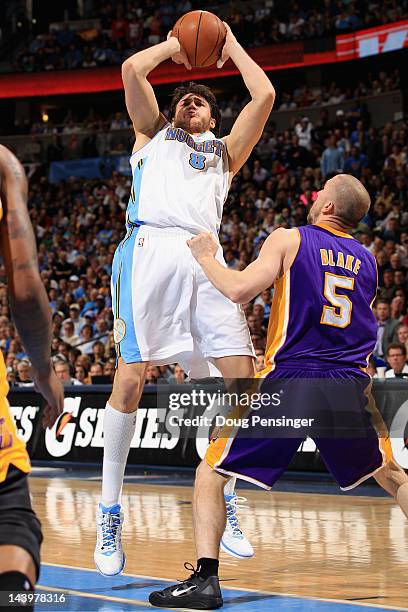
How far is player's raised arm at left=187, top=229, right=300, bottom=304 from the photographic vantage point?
411 cm

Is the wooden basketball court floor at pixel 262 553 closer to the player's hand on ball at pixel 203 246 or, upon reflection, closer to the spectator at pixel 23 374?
the player's hand on ball at pixel 203 246

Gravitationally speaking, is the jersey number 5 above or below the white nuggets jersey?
below

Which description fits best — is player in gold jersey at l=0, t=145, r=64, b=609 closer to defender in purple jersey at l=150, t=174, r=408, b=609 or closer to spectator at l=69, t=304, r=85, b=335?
defender in purple jersey at l=150, t=174, r=408, b=609

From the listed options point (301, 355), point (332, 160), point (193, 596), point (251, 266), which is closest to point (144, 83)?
point (251, 266)

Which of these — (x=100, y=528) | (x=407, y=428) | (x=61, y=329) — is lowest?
(x=61, y=329)

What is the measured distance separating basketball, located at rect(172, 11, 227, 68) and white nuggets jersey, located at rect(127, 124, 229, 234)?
0.40 meters

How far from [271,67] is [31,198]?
6739mm

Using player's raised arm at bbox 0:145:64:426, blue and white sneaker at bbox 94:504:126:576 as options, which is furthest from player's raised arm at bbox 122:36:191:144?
player's raised arm at bbox 0:145:64:426

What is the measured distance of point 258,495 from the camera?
931 cm

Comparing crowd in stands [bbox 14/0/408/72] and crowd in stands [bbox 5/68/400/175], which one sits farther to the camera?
crowd in stands [bbox 14/0/408/72]

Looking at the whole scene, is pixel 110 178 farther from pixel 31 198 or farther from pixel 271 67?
pixel 271 67

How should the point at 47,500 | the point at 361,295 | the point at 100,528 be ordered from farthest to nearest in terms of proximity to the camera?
the point at 47,500
the point at 100,528
the point at 361,295

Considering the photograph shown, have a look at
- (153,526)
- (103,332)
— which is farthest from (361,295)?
(103,332)

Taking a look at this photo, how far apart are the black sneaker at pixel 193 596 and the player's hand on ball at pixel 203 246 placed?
1.40 meters
